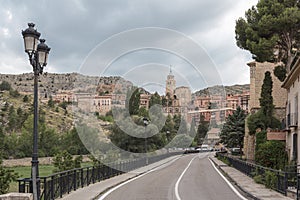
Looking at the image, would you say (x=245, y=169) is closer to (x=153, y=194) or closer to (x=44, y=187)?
(x=153, y=194)

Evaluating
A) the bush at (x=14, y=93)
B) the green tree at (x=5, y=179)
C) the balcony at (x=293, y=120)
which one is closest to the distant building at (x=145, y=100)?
the balcony at (x=293, y=120)

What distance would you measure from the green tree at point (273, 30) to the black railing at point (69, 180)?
42.6 ft

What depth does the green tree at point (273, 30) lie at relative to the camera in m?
31.2

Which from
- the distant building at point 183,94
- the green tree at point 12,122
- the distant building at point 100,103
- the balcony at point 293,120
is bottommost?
the green tree at point 12,122

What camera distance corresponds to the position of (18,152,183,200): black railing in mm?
Answer: 12500

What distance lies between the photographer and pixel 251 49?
32312 mm

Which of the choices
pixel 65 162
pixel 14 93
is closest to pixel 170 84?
pixel 65 162

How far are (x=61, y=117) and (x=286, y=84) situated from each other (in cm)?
9730

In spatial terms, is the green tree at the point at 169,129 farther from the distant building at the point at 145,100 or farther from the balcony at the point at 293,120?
the balcony at the point at 293,120

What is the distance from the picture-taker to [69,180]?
16.1m

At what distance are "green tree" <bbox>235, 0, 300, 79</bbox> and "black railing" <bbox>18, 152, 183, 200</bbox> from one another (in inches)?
511

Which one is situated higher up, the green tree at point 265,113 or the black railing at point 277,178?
the green tree at point 265,113

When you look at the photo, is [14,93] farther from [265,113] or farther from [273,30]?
[273,30]

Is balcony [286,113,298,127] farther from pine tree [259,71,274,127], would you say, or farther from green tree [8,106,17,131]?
green tree [8,106,17,131]
